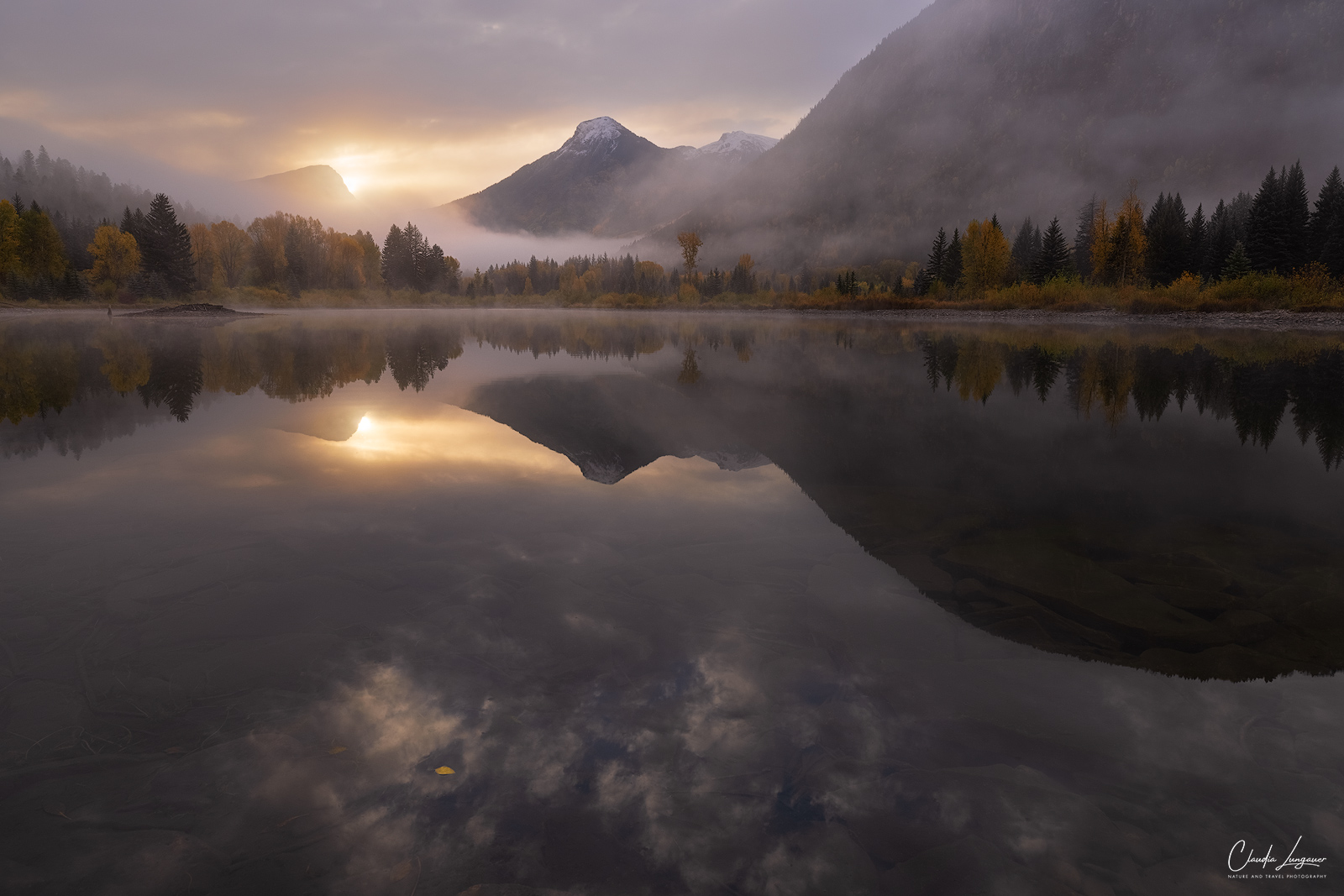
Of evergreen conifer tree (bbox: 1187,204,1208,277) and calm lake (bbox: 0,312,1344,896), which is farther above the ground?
evergreen conifer tree (bbox: 1187,204,1208,277)

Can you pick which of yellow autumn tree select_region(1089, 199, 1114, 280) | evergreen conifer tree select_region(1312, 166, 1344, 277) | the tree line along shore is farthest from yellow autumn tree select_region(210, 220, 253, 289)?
evergreen conifer tree select_region(1312, 166, 1344, 277)

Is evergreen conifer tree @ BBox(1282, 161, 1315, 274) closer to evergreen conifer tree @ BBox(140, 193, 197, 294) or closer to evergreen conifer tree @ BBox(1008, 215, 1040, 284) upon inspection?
evergreen conifer tree @ BBox(1008, 215, 1040, 284)

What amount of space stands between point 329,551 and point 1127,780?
7.38 metres

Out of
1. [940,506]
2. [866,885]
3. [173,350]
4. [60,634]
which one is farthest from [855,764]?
[173,350]

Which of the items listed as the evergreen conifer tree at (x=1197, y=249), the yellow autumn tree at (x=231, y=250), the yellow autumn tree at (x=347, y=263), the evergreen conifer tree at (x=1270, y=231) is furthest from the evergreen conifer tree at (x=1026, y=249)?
the yellow autumn tree at (x=231, y=250)

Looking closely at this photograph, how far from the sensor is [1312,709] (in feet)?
15.4

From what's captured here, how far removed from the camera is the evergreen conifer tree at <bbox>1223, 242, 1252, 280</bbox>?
75438mm

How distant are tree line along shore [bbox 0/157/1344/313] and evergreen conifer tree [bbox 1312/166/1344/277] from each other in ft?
0.49

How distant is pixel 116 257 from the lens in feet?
324

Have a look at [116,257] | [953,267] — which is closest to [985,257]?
[953,267]

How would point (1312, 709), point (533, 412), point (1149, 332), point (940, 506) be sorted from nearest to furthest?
point (1312, 709) → point (940, 506) → point (533, 412) → point (1149, 332)

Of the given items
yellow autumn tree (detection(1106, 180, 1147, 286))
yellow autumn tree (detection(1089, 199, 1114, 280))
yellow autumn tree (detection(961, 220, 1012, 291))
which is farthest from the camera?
yellow autumn tree (detection(961, 220, 1012, 291))

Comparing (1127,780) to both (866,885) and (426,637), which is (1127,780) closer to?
(866,885)

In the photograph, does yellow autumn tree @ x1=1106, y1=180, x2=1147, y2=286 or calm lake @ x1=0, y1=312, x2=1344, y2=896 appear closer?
calm lake @ x1=0, y1=312, x2=1344, y2=896
